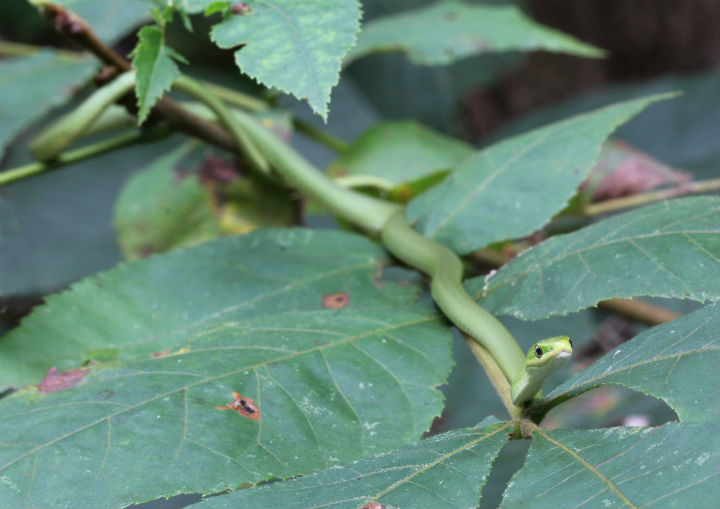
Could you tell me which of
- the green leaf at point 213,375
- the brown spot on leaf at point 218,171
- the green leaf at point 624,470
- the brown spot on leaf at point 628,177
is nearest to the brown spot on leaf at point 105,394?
the green leaf at point 213,375

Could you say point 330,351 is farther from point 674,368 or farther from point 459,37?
point 459,37

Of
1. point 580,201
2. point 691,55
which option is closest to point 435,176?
point 580,201

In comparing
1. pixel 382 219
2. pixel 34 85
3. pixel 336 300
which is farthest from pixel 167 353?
pixel 34 85

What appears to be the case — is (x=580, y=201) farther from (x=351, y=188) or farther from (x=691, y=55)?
(x=691, y=55)

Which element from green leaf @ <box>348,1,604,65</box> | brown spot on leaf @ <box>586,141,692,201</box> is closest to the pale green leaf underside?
green leaf @ <box>348,1,604,65</box>

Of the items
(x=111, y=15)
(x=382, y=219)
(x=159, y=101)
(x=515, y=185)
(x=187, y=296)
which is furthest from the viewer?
(x=111, y=15)

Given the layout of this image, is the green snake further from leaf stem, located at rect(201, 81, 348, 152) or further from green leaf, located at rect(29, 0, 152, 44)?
green leaf, located at rect(29, 0, 152, 44)
